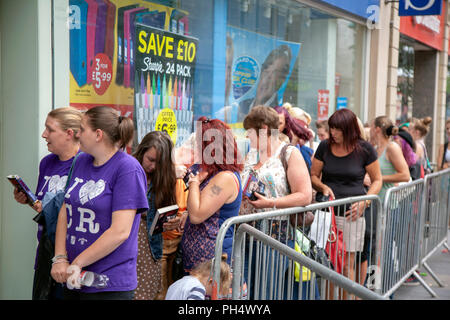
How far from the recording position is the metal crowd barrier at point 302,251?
3.33 metres

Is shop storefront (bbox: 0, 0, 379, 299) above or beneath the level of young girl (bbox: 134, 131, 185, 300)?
above

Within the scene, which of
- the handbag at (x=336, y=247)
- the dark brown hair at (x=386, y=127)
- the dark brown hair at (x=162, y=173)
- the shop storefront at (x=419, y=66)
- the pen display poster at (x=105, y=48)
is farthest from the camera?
the shop storefront at (x=419, y=66)

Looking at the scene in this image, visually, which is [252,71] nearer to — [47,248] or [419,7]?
[47,248]

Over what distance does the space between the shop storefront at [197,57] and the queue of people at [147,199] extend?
0.94m

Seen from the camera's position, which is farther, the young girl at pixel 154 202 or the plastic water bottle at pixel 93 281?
the young girl at pixel 154 202

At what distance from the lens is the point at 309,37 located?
9203 mm

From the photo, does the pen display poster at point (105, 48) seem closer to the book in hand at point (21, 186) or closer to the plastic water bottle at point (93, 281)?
the book in hand at point (21, 186)

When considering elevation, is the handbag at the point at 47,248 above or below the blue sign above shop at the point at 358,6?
below

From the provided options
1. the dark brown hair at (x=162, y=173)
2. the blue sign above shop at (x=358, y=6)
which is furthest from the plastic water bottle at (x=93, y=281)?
the blue sign above shop at (x=358, y=6)

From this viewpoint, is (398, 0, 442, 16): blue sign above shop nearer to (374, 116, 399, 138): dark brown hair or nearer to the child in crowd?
(374, 116, 399, 138): dark brown hair

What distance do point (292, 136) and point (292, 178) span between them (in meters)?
0.93

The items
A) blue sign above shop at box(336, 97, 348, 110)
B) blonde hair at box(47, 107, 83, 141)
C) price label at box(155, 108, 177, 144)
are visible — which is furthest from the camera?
blue sign above shop at box(336, 97, 348, 110)

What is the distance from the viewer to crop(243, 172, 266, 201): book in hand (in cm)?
432

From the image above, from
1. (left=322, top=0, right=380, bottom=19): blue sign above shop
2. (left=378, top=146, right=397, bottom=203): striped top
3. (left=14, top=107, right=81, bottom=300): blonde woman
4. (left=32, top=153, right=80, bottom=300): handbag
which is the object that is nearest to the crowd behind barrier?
(left=378, top=146, right=397, bottom=203): striped top
